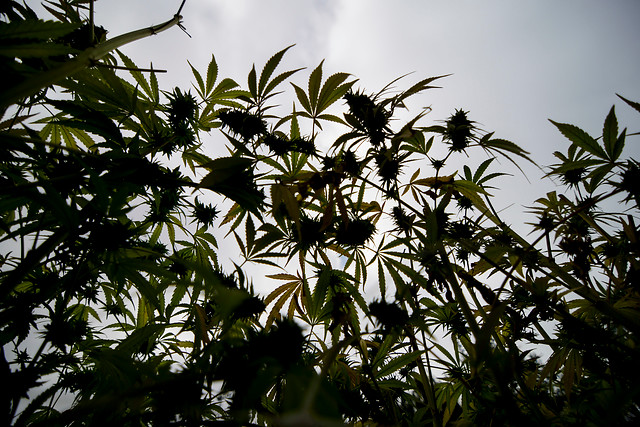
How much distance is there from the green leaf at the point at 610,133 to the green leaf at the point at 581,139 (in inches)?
0.7

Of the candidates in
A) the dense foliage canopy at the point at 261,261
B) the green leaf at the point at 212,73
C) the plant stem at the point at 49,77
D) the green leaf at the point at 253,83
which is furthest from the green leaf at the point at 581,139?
the green leaf at the point at 212,73

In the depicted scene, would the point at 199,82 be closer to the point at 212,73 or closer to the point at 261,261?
the point at 212,73

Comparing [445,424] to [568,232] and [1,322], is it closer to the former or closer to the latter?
[568,232]

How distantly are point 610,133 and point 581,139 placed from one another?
0.09 meters

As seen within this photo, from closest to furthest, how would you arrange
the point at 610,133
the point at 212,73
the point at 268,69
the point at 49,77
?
the point at 49,77, the point at 610,133, the point at 268,69, the point at 212,73

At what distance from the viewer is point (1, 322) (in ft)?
2.21

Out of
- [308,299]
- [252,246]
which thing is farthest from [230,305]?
[308,299]

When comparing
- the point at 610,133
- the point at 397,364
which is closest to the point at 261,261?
the point at 397,364

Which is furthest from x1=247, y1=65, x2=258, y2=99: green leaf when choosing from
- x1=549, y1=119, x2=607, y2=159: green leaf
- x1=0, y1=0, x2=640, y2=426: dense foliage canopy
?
x1=549, y1=119, x2=607, y2=159: green leaf

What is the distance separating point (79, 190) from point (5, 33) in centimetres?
63

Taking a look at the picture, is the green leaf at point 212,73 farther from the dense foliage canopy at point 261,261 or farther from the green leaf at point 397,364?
the green leaf at point 397,364

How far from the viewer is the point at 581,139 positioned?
104 centimetres

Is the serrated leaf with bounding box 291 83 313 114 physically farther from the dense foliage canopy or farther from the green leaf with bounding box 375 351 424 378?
the green leaf with bounding box 375 351 424 378

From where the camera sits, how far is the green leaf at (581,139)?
102 centimetres
